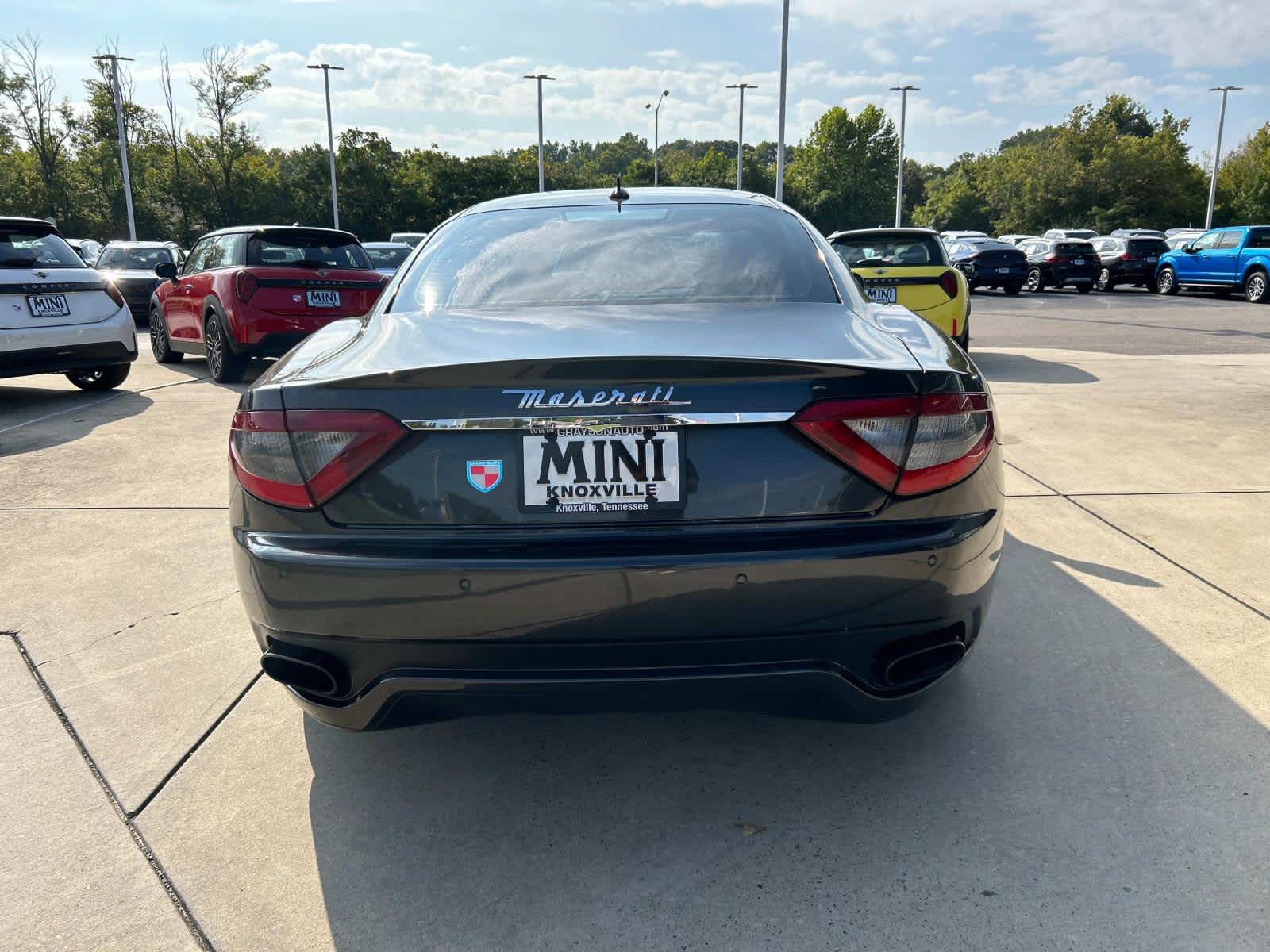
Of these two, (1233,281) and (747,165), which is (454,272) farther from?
(747,165)

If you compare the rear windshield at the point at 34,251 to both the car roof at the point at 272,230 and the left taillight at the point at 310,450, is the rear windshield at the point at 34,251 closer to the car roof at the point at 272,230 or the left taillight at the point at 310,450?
the car roof at the point at 272,230

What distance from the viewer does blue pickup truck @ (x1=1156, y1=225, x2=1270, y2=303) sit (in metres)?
23.2

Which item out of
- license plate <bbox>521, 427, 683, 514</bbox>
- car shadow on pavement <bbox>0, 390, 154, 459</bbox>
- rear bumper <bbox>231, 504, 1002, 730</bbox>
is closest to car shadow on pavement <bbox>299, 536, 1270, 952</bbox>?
rear bumper <bbox>231, 504, 1002, 730</bbox>

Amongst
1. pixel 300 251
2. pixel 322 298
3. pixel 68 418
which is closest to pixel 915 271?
pixel 322 298

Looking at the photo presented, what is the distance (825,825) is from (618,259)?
167 centimetres

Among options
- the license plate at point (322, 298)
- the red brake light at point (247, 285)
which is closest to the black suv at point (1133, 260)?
the license plate at point (322, 298)

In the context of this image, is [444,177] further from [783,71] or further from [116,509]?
[116,509]

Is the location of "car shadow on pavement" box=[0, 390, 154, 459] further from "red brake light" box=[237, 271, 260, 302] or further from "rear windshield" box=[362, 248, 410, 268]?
"rear windshield" box=[362, 248, 410, 268]

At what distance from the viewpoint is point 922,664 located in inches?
90.4

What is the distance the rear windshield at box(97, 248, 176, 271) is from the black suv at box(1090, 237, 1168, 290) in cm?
2351

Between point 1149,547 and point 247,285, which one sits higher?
point 247,285

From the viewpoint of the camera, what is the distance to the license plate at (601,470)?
2107mm

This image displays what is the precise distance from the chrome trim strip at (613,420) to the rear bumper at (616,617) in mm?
258

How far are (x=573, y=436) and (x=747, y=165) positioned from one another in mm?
95729
